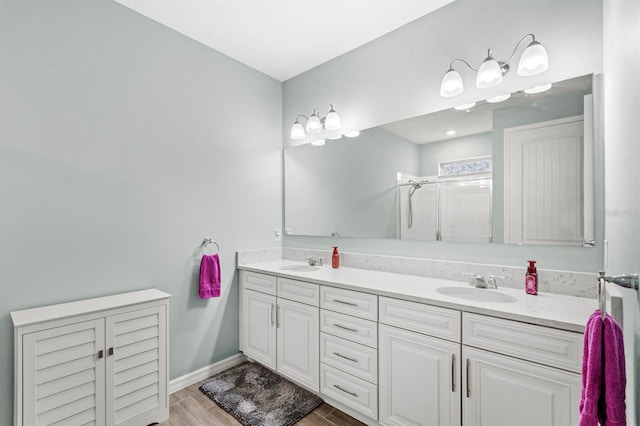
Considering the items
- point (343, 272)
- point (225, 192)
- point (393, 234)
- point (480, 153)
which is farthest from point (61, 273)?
point (480, 153)

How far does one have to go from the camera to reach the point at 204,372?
2438 millimetres

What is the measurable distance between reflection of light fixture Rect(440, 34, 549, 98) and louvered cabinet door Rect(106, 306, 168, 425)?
91.5 inches

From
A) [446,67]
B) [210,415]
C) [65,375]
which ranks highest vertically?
[446,67]

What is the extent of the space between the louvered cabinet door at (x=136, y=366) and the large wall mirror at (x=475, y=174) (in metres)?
1.53

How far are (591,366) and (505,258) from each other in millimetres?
1312

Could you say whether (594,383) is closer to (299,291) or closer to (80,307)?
(299,291)

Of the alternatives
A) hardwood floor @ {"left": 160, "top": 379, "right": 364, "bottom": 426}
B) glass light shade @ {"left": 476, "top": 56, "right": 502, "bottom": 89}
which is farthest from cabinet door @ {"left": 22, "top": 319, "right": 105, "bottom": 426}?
glass light shade @ {"left": 476, "top": 56, "right": 502, "bottom": 89}

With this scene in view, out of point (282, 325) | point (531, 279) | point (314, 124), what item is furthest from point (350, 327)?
point (314, 124)

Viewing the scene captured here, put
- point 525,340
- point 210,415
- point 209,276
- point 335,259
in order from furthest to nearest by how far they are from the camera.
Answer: point 335,259, point 209,276, point 210,415, point 525,340

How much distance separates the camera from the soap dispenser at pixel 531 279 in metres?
1.65

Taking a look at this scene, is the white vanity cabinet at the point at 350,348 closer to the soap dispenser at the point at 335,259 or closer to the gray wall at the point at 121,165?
→ the soap dispenser at the point at 335,259

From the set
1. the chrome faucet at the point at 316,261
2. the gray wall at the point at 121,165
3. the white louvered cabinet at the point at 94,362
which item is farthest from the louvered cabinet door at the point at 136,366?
the chrome faucet at the point at 316,261

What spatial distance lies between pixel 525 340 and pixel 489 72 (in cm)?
145

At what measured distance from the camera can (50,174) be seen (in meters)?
1.74
